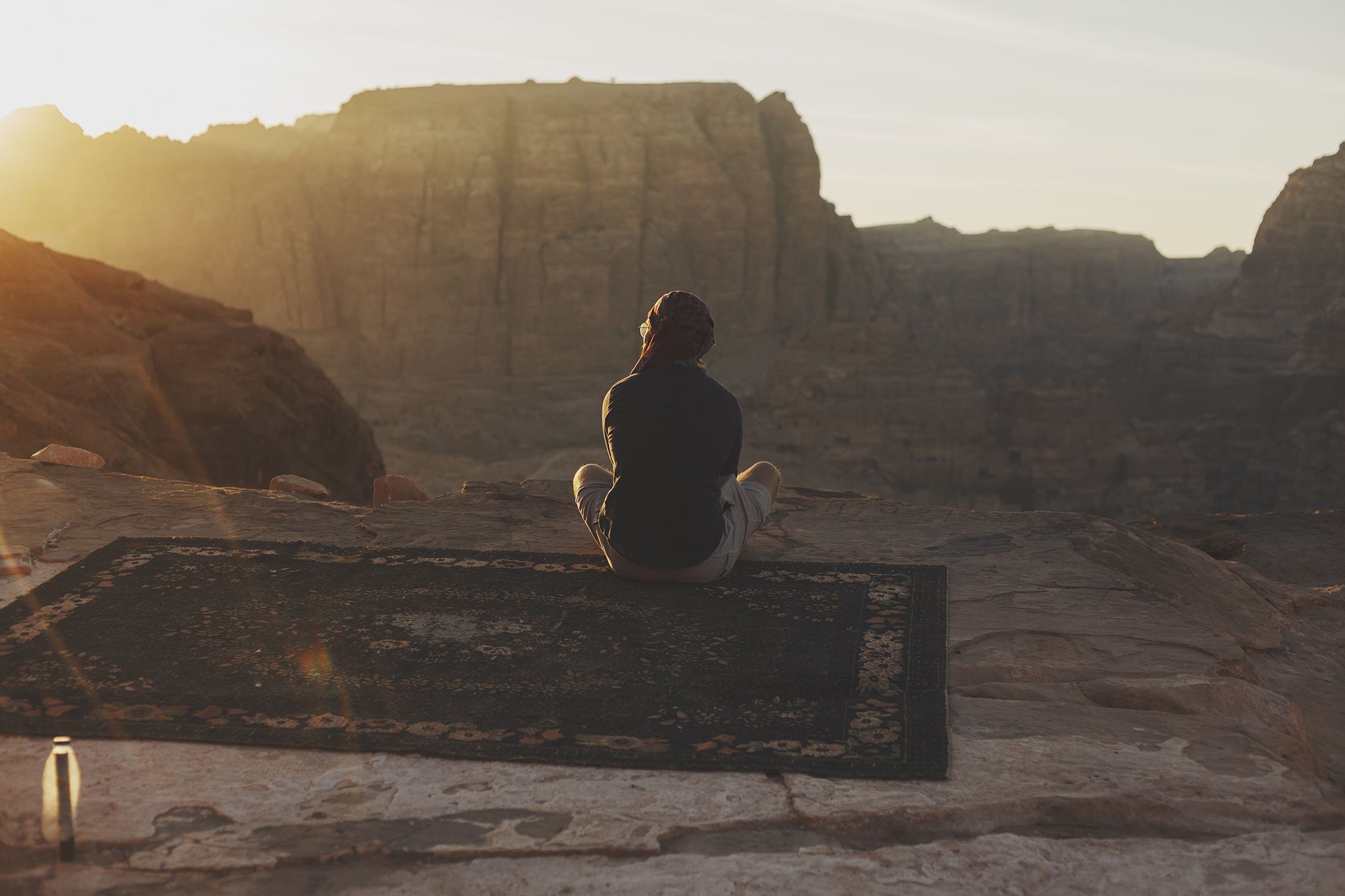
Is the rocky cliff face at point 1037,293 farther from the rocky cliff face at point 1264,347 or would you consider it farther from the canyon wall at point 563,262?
the rocky cliff face at point 1264,347

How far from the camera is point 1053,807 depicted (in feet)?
9.43

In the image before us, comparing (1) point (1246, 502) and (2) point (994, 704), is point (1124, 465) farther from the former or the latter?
(2) point (994, 704)

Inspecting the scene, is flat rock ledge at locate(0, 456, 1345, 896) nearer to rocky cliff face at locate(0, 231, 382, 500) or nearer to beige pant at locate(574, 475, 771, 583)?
beige pant at locate(574, 475, 771, 583)

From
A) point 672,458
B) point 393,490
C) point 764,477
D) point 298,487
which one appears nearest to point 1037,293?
point 393,490

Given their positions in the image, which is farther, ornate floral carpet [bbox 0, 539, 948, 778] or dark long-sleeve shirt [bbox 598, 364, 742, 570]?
dark long-sleeve shirt [bbox 598, 364, 742, 570]

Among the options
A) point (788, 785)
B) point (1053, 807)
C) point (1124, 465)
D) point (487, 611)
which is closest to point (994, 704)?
point (1053, 807)

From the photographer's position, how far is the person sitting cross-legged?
172 inches

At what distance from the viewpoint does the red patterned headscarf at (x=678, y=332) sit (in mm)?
4523

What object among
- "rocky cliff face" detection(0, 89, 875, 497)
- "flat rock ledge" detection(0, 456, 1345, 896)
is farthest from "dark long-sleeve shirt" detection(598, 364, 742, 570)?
"rocky cliff face" detection(0, 89, 875, 497)

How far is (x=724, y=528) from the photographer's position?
178 inches

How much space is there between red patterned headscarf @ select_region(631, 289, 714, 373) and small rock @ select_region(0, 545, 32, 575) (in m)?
2.52

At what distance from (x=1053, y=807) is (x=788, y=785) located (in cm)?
64

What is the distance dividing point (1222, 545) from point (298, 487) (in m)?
5.65

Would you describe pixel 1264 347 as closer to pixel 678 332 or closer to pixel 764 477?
pixel 764 477
